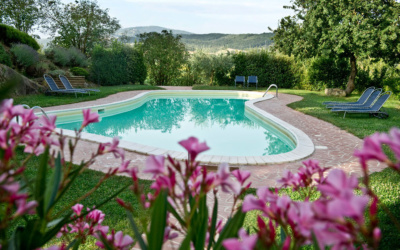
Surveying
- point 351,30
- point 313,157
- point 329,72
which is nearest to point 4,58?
point 313,157

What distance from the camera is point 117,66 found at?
19.1 m

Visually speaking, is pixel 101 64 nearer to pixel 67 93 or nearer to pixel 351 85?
pixel 67 93

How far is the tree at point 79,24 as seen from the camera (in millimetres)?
23786

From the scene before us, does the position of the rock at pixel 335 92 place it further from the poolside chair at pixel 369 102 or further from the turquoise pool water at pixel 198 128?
the turquoise pool water at pixel 198 128

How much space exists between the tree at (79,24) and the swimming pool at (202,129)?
42.4 feet

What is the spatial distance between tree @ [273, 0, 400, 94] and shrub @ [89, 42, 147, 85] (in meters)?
11.0

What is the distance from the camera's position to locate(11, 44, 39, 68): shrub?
13.7m

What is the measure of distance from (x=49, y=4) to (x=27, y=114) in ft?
95.6

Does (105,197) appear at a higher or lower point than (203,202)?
lower

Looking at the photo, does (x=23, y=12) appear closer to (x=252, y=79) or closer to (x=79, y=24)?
(x=79, y=24)

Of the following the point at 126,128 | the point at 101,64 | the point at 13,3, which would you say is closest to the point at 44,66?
the point at 101,64

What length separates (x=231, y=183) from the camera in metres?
0.60

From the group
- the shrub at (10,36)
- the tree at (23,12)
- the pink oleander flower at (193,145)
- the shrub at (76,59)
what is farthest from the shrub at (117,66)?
the pink oleander flower at (193,145)

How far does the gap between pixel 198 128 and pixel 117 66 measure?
11470mm
